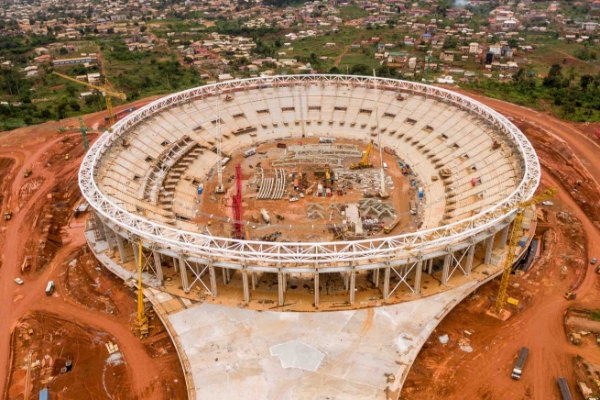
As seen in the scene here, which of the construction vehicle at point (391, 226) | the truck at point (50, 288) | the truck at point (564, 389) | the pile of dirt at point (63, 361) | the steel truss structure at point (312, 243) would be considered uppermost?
the steel truss structure at point (312, 243)

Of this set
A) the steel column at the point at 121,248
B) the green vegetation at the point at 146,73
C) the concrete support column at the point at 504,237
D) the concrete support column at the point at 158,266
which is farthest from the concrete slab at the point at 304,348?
the green vegetation at the point at 146,73

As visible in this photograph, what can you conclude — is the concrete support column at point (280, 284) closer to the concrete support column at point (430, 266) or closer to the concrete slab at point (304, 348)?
the concrete slab at point (304, 348)

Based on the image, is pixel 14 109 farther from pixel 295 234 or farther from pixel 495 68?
pixel 495 68

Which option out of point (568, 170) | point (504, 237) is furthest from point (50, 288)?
point (568, 170)

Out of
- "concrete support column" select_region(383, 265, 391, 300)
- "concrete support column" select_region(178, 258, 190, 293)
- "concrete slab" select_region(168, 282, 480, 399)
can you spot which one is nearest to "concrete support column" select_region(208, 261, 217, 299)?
"concrete slab" select_region(168, 282, 480, 399)

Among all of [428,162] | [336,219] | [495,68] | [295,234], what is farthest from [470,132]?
[495,68]

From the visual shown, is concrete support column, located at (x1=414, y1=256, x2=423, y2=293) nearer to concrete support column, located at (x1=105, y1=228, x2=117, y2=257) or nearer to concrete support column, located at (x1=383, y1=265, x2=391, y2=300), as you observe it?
concrete support column, located at (x1=383, y1=265, x2=391, y2=300)
